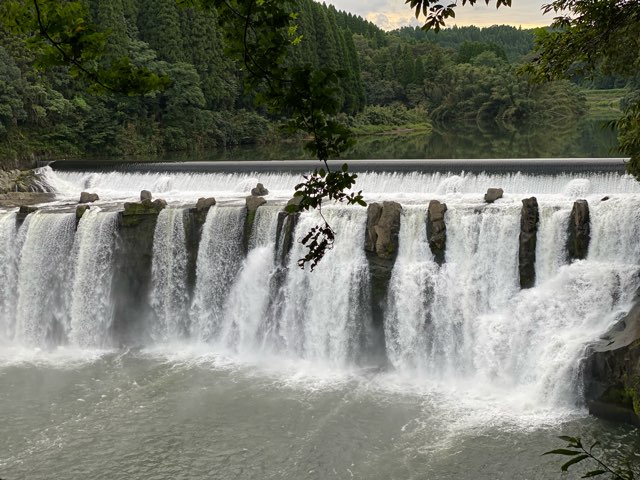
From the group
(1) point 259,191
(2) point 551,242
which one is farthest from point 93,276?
(2) point 551,242

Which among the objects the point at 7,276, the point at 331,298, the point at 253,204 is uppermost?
the point at 253,204

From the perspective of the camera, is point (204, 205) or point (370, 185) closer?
point (204, 205)

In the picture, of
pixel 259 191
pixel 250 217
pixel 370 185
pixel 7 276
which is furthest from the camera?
pixel 259 191

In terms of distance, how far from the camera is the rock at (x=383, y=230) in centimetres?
1736

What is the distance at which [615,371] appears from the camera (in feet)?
43.9

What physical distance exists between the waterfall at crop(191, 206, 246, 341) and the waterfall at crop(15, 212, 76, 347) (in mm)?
3999

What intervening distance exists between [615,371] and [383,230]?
6315 mm

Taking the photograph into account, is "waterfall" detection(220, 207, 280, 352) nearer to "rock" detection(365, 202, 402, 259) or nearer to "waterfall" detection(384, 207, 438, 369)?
"rock" detection(365, 202, 402, 259)

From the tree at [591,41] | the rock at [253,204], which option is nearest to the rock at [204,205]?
the rock at [253,204]

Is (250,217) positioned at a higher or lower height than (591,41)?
lower

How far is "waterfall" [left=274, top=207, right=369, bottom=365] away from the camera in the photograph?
57.5 feet

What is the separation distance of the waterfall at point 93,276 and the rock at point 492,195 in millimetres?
10452

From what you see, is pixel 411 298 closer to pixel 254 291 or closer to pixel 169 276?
pixel 254 291

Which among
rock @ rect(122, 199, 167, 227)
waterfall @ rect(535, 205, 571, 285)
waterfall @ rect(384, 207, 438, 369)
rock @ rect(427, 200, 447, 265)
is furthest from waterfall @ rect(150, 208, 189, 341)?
waterfall @ rect(535, 205, 571, 285)
